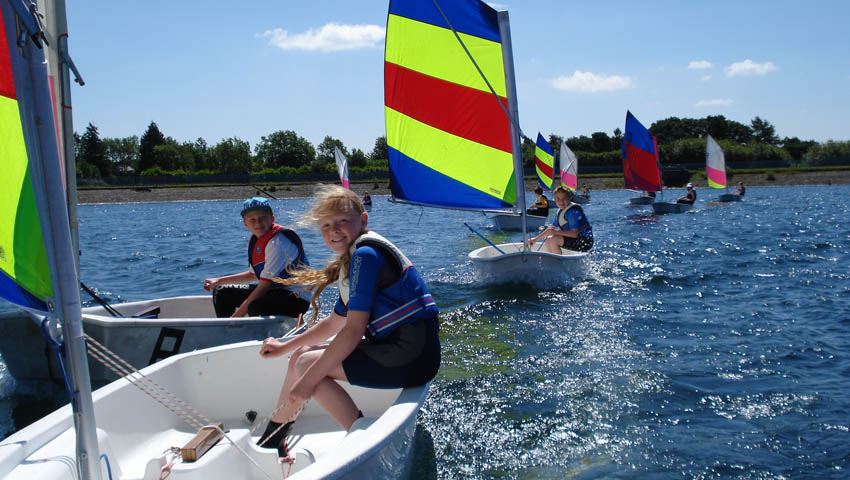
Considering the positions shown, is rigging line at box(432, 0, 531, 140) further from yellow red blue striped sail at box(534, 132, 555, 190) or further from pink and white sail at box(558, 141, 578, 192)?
pink and white sail at box(558, 141, 578, 192)

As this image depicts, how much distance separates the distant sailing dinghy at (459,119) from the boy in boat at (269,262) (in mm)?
3896

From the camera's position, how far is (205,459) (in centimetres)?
316

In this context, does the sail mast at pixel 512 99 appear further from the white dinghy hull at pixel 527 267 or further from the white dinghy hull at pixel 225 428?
the white dinghy hull at pixel 225 428

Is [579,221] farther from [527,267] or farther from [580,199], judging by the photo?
[580,199]

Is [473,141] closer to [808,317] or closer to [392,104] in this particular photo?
[392,104]

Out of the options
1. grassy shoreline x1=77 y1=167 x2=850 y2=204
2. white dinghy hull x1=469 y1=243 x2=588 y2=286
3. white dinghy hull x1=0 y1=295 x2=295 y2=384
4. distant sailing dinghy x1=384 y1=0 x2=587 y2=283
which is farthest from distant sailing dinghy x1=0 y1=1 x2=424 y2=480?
grassy shoreline x1=77 y1=167 x2=850 y2=204

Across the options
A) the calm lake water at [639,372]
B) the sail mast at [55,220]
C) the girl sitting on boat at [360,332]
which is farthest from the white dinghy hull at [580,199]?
the sail mast at [55,220]

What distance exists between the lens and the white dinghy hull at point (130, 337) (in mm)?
5211

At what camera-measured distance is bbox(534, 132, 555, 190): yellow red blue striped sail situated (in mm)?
33031

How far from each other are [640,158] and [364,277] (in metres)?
30.1

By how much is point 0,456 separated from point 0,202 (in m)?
1.01

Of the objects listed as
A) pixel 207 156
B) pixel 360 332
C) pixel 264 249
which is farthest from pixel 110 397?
pixel 207 156

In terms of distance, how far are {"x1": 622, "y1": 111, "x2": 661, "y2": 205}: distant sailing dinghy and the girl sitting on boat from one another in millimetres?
27998

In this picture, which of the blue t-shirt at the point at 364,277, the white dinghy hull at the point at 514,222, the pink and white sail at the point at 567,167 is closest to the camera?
the blue t-shirt at the point at 364,277
